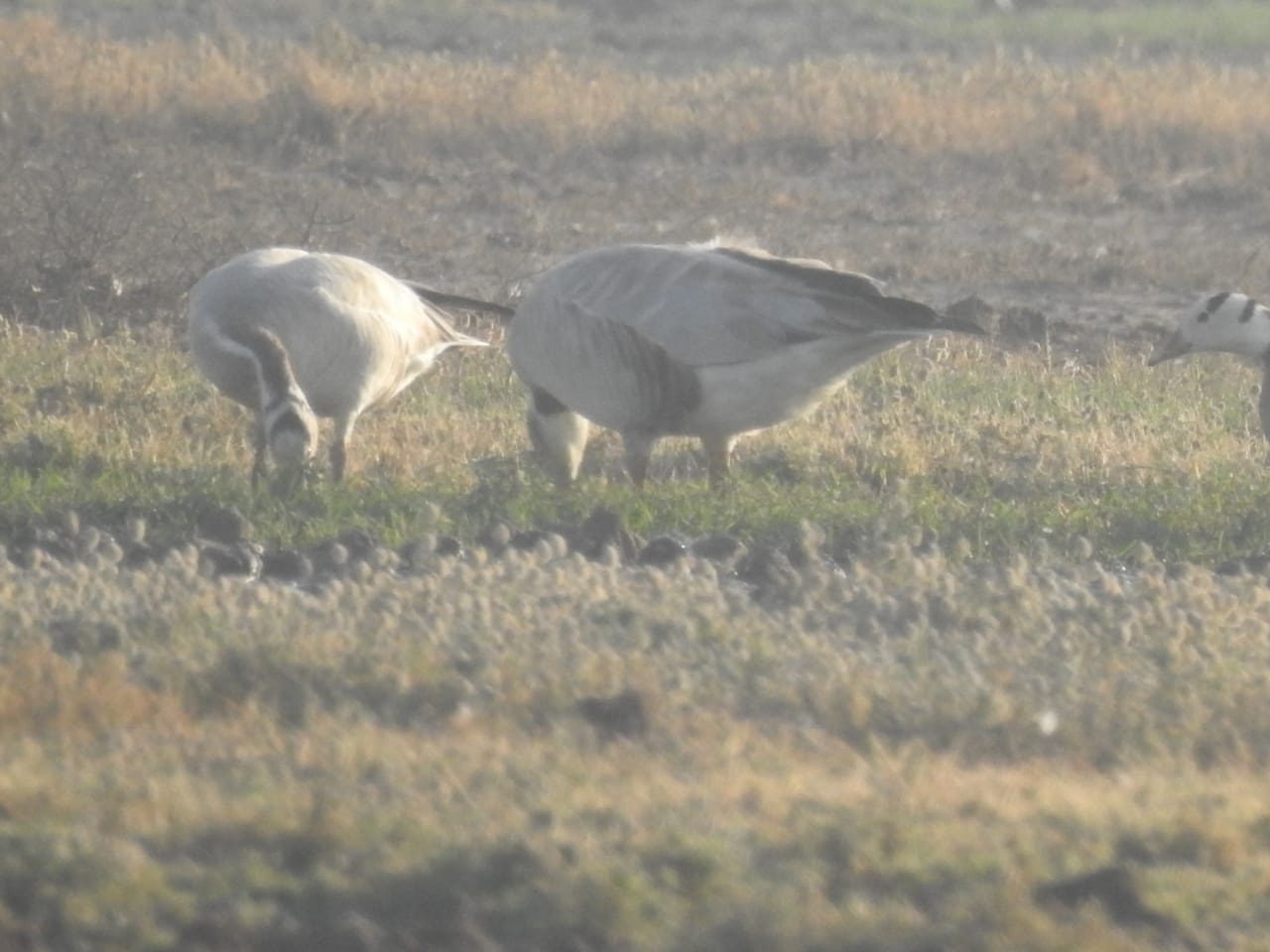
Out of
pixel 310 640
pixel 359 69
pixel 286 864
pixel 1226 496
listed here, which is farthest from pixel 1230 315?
pixel 359 69

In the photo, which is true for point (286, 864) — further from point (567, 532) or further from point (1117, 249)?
point (1117, 249)

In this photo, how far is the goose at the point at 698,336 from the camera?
822 cm

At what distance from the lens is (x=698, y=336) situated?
333 inches

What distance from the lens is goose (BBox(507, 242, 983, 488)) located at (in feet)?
27.0

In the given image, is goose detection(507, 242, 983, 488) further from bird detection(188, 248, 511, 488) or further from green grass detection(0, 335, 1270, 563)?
bird detection(188, 248, 511, 488)

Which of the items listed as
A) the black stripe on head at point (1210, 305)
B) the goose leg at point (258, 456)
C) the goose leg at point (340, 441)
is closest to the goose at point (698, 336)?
the goose leg at point (340, 441)

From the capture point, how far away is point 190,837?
438cm

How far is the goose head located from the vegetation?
0.36 metres

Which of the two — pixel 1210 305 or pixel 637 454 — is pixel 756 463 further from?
pixel 1210 305

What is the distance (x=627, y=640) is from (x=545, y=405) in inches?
135

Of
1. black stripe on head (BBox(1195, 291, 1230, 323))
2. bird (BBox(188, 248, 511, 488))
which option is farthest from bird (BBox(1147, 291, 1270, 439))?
bird (BBox(188, 248, 511, 488))

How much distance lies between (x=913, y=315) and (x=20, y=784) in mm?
4161

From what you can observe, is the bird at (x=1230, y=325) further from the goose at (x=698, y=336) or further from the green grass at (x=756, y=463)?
the goose at (x=698, y=336)

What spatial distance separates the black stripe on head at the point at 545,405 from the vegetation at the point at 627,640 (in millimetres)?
257
